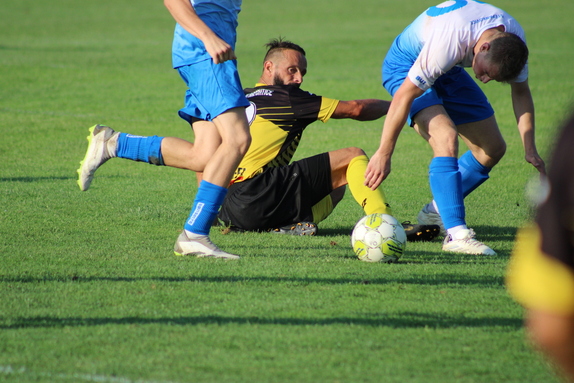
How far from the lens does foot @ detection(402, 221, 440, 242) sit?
6.52m

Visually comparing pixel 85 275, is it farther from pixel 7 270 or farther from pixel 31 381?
pixel 31 381

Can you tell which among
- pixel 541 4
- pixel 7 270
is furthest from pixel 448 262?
pixel 541 4

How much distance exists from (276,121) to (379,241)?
1.76 m

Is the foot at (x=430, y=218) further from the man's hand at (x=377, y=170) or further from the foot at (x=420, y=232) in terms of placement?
the man's hand at (x=377, y=170)

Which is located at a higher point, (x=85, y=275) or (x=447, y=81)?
(x=447, y=81)

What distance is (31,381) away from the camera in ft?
10.7

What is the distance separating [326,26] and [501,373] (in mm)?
31155

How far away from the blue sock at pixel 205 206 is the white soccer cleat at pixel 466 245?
1838mm

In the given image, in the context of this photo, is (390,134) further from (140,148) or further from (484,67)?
(140,148)

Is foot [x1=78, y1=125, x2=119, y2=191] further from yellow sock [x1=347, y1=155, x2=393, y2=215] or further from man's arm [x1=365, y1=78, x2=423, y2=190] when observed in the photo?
man's arm [x1=365, y1=78, x2=423, y2=190]

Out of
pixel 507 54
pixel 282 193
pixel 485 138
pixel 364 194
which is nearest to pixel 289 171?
pixel 282 193

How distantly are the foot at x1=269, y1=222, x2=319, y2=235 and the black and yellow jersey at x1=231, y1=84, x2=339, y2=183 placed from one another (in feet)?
1.80

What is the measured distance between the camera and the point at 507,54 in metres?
5.41

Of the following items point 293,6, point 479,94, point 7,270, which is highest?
point 293,6
